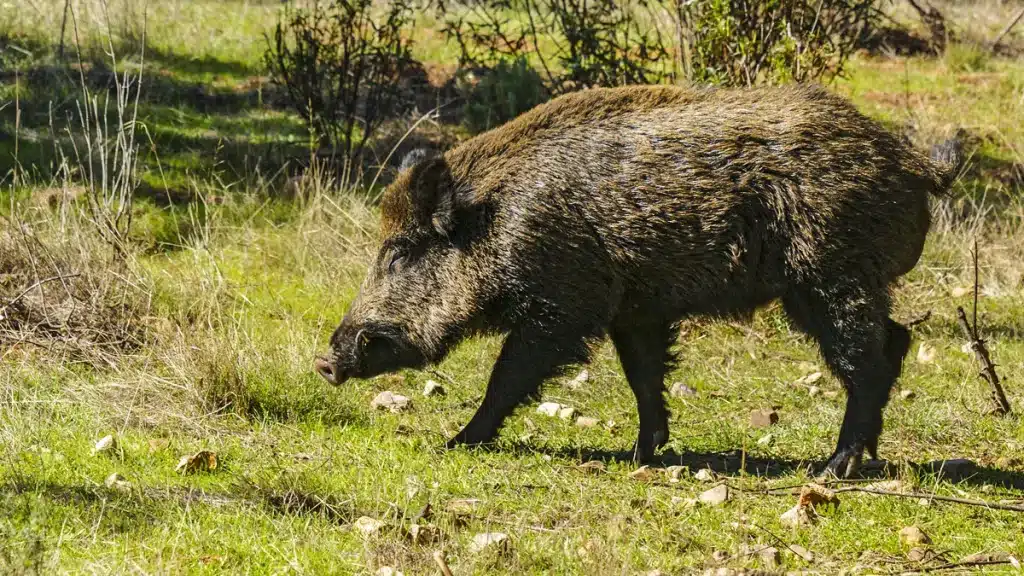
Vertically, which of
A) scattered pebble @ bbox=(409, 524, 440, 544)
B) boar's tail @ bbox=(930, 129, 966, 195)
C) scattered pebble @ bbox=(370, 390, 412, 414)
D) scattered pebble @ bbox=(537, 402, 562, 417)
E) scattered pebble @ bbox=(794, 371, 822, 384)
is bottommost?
scattered pebble @ bbox=(537, 402, 562, 417)

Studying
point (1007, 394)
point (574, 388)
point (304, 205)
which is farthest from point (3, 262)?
point (1007, 394)

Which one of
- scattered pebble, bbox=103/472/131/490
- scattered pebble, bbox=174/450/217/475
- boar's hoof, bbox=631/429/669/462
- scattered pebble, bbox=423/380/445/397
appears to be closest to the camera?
scattered pebble, bbox=103/472/131/490

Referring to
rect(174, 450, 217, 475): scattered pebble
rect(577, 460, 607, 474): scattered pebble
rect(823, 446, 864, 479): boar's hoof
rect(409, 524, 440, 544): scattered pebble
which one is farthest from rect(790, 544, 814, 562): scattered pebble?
rect(174, 450, 217, 475): scattered pebble

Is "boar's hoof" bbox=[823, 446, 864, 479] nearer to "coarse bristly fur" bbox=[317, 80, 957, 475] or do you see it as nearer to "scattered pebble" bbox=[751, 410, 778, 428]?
"coarse bristly fur" bbox=[317, 80, 957, 475]

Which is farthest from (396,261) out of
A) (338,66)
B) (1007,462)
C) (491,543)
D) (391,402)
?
(338,66)

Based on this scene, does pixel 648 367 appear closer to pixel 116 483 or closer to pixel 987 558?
pixel 987 558

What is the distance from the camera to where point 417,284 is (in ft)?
18.8

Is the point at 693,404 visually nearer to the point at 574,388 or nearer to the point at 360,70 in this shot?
the point at 574,388

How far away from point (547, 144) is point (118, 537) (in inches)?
100

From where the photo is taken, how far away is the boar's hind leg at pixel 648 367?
19.2ft

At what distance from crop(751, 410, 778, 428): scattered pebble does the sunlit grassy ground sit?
88 millimetres

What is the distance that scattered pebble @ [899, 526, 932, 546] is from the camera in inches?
177

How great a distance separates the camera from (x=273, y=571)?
4012 mm

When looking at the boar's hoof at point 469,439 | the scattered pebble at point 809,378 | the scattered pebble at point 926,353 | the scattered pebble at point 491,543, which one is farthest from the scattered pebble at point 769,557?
the scattered pebble at point 926,353
